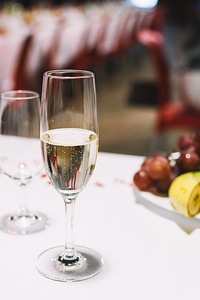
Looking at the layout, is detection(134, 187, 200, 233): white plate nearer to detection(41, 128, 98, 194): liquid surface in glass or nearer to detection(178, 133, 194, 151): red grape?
detection(178, 133, 194, 151): red grape

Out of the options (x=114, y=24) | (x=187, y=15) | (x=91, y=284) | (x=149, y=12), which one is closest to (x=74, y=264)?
(x=91, y=284)

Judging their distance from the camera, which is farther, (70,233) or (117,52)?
(117,52)

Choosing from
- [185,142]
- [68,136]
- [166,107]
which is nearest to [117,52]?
[166,107]

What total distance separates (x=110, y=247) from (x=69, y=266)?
0.10 m

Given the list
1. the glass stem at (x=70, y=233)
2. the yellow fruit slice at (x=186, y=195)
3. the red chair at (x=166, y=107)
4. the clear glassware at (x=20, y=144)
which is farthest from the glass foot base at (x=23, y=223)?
the red chair at (x=166, y=107)

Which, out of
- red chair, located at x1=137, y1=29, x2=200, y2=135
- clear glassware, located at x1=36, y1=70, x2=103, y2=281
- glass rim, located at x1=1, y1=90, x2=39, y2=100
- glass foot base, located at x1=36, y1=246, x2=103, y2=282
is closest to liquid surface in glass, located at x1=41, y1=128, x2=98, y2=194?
clear glassware, located at x1=36, y1=70, x2=103, y2=281

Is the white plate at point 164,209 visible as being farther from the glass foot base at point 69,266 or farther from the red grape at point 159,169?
the glass foot base at point 69,266

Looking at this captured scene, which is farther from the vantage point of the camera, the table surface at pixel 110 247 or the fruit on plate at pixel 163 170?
the fruit on plate at pixel 163 170

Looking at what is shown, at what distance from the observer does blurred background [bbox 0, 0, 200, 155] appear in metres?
3.00

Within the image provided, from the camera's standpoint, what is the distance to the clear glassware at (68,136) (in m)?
0.71

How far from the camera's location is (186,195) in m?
0.88

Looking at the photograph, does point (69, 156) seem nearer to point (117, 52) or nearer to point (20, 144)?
point (20, 144)

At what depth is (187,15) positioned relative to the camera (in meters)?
10.8

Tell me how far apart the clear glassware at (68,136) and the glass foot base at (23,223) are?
130 millimetres
